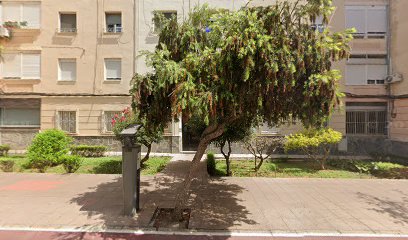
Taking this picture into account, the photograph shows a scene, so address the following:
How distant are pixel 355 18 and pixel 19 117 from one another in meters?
22.9

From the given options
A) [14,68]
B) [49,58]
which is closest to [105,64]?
[49,58]

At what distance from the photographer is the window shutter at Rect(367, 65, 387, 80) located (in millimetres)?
17359

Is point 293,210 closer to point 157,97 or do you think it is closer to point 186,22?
point 157,97

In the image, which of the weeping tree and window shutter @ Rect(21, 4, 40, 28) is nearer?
the weeping tree

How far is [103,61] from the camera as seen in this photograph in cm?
1720

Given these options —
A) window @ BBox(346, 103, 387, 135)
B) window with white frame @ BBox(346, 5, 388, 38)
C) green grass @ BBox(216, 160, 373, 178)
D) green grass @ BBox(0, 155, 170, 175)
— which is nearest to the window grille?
window @ BBox(346, 103, 387, 135)

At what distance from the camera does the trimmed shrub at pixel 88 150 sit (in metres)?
15.3

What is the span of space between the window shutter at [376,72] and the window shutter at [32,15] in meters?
21.7

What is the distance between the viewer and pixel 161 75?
512 cm

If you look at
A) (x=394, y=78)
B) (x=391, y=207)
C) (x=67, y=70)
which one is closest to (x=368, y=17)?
(x=394, y=78)

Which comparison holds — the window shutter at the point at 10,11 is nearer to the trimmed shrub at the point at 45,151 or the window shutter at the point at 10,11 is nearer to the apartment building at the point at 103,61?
the apartment building at the point at 103,61

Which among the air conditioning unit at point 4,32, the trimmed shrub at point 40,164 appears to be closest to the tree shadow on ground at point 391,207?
the trimmed shrub at point 40,164

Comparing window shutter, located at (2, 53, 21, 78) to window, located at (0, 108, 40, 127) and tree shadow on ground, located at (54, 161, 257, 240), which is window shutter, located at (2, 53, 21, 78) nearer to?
window, located at (0, 108, 40, 127)

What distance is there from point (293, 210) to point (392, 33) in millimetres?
15936
